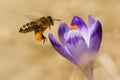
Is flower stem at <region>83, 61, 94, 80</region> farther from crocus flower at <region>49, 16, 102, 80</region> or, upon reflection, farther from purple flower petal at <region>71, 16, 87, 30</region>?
purple flower petal at <region>71, 16, 87, 30</region>

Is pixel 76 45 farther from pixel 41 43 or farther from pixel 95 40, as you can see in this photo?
pixel 41 43

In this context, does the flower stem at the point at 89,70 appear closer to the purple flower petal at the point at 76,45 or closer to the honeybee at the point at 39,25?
the purple flower petal at the point at 76,45

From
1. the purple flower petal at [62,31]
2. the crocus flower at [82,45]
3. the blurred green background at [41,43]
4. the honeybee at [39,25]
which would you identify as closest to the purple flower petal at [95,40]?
the crocus flower at [82,45]

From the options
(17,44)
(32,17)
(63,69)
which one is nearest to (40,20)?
(32,17)

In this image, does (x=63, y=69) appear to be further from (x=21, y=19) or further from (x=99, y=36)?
(x=99, y=36)

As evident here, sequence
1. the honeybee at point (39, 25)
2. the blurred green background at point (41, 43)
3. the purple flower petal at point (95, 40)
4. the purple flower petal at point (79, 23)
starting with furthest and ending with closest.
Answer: the blurred green background at point (41, 43) < the honeybee at point (39, 25) < the purple flower petal at point (79, 23) < the purple flower petal at point (95, 40)
